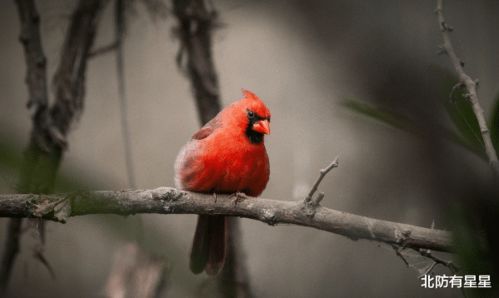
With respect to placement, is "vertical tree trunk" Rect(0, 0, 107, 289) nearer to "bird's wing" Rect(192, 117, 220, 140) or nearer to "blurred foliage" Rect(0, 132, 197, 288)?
"bird's wing" Rect(192, 117, 220, 140)

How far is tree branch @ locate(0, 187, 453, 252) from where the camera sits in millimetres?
1956

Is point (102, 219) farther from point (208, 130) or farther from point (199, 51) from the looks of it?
point (199, 51)

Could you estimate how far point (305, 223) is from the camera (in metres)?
2.23

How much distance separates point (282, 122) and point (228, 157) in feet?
7.13

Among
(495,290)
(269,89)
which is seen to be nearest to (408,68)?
(495,290)

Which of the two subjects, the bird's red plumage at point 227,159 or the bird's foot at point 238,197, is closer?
the bird's foot at point 238,197

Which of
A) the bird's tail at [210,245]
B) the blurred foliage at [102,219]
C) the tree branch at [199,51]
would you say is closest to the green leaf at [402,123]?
the blurred foliage at [102,219]

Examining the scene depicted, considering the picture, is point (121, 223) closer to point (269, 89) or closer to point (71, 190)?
point (71, 190)

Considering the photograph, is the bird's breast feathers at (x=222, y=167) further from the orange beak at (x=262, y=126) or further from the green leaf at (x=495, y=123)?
the green leaf at (x=495, y=123)

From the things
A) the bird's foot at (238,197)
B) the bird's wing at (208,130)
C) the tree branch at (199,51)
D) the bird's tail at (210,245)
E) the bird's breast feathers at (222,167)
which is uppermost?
the tree branch at (199,51)

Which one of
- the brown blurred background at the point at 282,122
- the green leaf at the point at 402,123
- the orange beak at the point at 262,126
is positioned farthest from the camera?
the brown blurred background at the point at 282,122

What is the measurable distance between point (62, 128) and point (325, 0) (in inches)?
81.3

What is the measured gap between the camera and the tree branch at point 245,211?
1956mm

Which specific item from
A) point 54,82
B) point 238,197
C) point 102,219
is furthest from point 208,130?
point 102,219
